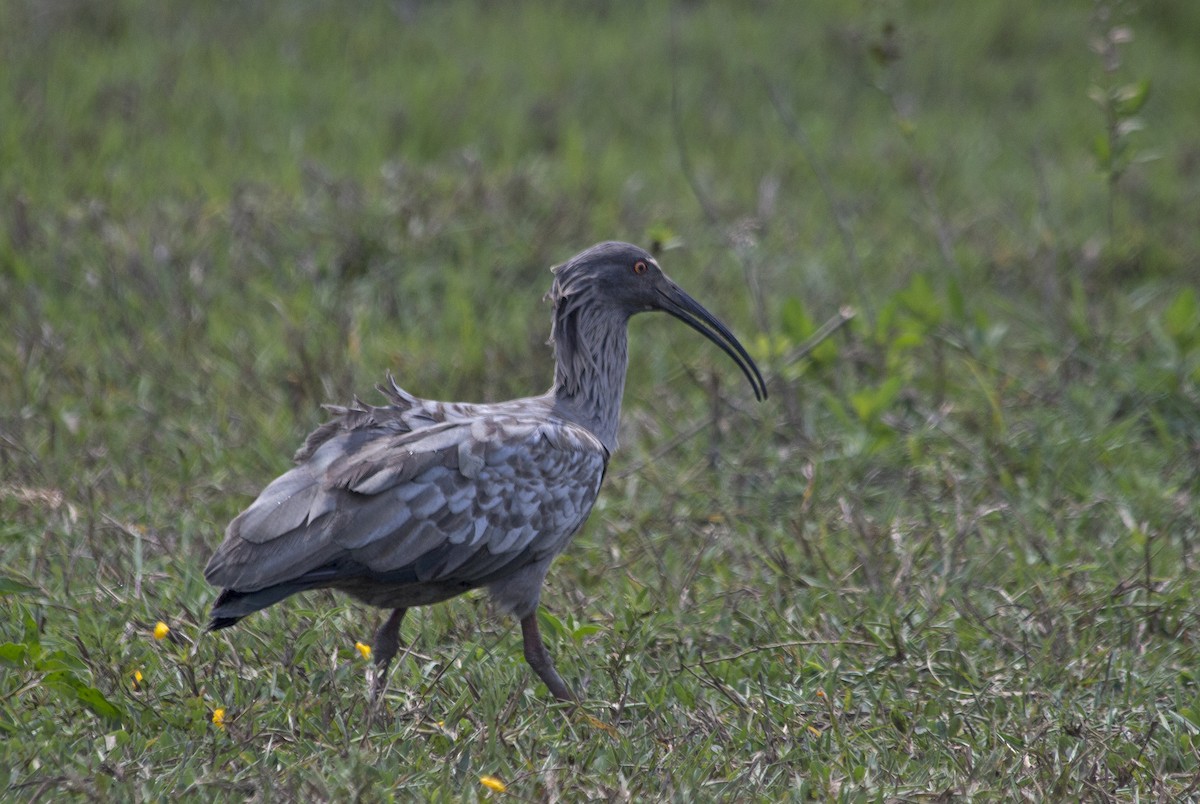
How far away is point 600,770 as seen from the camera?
391 cm

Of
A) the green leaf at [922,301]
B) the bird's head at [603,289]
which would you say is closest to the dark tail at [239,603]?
the bird's head at [603,289]

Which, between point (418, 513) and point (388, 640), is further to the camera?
point (388, 640)

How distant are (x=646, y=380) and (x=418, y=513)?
9.64 ft

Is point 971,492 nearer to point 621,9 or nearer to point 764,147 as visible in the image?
point 764,147

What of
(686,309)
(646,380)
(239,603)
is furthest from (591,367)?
(646,380)

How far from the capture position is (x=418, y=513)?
437 centimetres

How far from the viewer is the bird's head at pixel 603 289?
518 centimetres

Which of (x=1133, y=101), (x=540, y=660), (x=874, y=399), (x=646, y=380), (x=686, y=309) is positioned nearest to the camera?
(x=540, y=660)

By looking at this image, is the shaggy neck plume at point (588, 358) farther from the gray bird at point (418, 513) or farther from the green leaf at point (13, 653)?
the green leaf at point (13, 653)

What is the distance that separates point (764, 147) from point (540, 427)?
5944 millimetres

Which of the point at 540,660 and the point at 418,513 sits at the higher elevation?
the point at 418,513

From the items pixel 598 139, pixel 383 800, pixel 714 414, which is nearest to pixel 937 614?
pixel 714 414

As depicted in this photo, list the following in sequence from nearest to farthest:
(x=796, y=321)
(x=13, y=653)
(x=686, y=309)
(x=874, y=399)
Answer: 1. (x=13, y=653)
2. (x=686, y=309)
3. (x=874, y=399)
4. (x=796, y=321)

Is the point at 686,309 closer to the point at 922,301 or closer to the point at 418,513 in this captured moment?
the point at 418,513
